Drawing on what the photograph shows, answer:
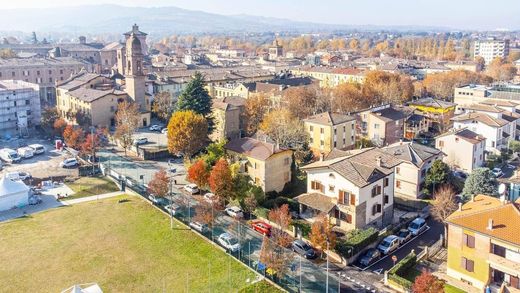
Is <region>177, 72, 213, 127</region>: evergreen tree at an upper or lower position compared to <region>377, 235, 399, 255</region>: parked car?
upper

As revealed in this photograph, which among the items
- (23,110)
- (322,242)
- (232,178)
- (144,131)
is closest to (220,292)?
(322,242)

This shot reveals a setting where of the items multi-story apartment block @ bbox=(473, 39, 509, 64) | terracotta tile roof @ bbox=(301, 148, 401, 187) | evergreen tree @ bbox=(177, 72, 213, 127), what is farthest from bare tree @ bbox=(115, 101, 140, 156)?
multi-story apartment block @ bbox=(473, 39, 509, 64)

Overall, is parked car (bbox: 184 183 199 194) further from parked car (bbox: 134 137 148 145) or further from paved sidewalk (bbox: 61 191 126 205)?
parked car (bbox: 134 137 148 145)

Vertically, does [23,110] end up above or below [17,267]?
above

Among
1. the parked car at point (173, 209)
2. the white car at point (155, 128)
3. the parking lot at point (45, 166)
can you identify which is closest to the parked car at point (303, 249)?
the parked car at point (173, 209)

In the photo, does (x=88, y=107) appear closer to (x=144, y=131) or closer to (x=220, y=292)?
(x=144, y=131)

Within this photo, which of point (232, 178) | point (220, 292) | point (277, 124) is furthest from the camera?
point (277, 124)
